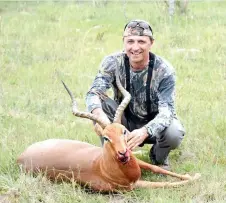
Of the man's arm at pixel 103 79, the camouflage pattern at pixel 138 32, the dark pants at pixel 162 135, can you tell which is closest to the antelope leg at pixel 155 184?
the dark pants at pixel 162 135

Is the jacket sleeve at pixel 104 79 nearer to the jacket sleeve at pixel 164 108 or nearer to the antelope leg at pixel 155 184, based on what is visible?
the jacket sleeve at pixel 164 108

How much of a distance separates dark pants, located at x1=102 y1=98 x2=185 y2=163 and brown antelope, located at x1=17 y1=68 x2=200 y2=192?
1.04 feet

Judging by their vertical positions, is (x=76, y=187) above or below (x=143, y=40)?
below

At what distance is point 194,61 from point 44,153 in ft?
17.3

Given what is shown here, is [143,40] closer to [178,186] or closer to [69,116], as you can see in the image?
[178,186]

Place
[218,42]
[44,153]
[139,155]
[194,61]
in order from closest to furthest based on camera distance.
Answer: [44,153] → [139,155] → [194,61] → [218,42]


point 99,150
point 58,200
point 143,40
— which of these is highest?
point 143,40

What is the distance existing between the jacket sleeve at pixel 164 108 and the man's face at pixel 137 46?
33 centimetres

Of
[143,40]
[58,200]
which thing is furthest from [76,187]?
[143,40]

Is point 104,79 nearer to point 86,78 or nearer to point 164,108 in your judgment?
point 164,108

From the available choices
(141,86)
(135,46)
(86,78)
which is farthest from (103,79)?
(86,78)

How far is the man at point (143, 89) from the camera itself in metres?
5.46

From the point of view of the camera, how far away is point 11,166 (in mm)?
5656

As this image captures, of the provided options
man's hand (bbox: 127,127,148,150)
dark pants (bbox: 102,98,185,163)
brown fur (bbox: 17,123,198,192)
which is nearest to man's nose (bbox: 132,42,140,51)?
dark pants (bbox: 102,98,185,163)
